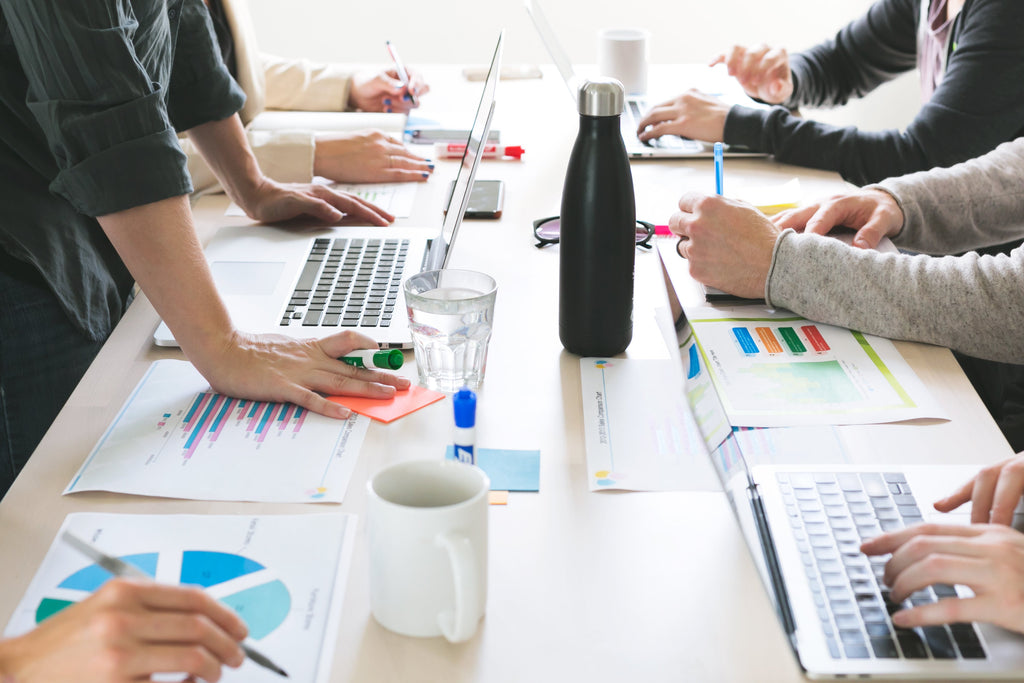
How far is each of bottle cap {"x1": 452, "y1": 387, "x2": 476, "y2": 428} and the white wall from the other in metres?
2.82

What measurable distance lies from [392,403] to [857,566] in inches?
18.4

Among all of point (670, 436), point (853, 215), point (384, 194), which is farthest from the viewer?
point (384, 194)

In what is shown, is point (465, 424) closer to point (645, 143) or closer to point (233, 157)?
point (233, 157)

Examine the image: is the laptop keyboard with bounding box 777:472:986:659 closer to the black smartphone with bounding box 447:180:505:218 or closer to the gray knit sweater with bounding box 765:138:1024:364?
the gray knit sweater with bounding box 765:138:1024:364

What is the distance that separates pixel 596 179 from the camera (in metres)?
0.96

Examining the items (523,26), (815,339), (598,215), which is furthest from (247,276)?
(523,26)

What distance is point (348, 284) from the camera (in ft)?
3.91

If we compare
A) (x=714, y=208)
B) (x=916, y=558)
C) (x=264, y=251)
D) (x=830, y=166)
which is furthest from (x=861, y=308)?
(x=264, y=251)

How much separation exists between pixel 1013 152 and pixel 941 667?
973 mm

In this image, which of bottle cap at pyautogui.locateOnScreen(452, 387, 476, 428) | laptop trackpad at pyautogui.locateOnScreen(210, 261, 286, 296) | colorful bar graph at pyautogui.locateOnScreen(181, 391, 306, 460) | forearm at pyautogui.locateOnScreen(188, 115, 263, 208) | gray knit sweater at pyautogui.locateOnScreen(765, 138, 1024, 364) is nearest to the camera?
bottle cap at pyautogui.locateOnScreen(452, 387, 476, 428)

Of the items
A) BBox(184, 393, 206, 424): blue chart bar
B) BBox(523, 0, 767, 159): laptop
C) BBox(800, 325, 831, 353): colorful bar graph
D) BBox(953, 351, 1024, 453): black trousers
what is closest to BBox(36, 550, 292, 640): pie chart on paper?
BBox(184, 393, 206, 424): blue chart bar

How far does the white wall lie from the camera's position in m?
3.38

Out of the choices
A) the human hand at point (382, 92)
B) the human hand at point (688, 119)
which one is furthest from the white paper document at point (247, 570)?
the human hand at point (382, 92)

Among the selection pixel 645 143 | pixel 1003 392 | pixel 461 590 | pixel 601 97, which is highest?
pixel 601 97
